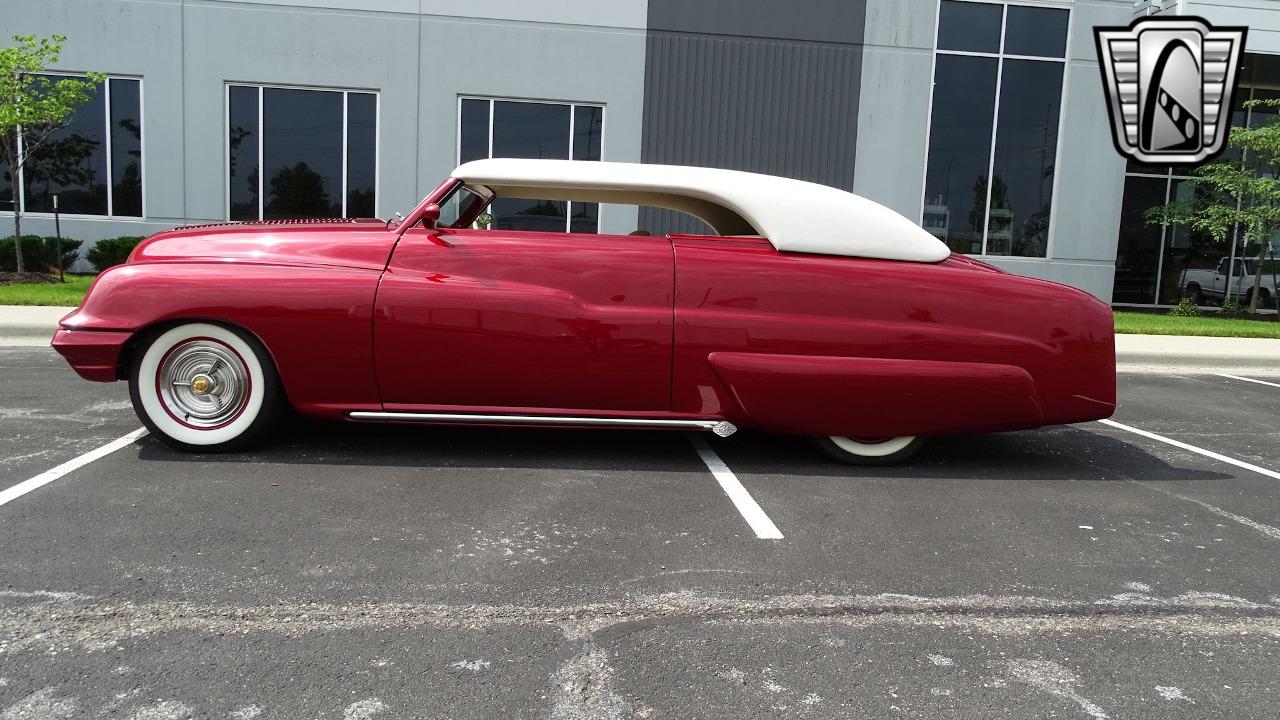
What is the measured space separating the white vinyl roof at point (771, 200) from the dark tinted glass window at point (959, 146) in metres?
11.0

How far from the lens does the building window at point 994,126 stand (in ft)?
47.8

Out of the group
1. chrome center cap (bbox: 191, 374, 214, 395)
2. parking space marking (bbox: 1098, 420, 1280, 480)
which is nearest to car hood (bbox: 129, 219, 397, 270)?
chrome center cap (bbox: 191, 374, 214, 395)

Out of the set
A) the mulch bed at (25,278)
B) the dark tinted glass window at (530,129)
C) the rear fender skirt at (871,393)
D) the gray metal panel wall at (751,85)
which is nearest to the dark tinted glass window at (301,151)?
the dark tinted glass window at (530,129)

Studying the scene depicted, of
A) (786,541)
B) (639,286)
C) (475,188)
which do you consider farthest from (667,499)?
(475,188)

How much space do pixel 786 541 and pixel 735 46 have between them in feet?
39.3

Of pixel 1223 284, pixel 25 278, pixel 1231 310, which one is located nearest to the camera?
pixel 25 278

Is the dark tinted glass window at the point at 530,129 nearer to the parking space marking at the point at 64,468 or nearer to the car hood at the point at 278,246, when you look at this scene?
the car hood at the point at 278,246

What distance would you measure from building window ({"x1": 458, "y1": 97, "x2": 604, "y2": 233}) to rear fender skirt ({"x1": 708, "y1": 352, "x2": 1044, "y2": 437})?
375 inches

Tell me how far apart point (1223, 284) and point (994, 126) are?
697 centimetres

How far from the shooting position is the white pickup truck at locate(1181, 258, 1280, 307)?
1761cm

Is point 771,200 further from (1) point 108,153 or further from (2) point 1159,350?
(1) point 108,153

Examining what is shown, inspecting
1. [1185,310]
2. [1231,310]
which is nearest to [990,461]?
[1185,310]

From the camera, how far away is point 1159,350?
378 inches

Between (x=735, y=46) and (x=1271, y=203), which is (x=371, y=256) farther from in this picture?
(x=1271, y=203)
